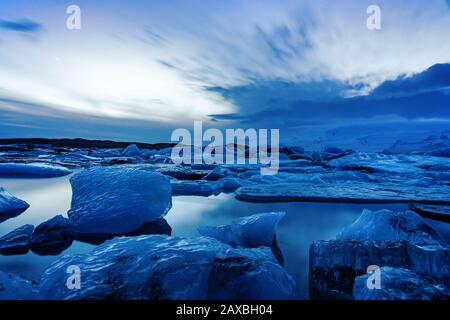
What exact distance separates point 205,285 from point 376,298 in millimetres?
625

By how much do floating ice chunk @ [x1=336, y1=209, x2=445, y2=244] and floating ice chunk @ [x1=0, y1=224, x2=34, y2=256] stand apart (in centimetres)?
203

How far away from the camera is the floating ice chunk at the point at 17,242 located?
5.15 ft

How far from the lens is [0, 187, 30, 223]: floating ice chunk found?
2393 mm

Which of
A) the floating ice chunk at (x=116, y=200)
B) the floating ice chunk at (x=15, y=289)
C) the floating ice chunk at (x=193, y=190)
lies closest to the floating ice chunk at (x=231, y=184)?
the floating ice chunk at (x=193, y=190)

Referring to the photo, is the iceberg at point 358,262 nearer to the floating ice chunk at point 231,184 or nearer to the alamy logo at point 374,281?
the alamy logo at point 374,281

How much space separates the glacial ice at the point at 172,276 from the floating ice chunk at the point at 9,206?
165 centimetres

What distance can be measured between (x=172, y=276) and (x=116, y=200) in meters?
1.38

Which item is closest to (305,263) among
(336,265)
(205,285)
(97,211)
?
(336,265)

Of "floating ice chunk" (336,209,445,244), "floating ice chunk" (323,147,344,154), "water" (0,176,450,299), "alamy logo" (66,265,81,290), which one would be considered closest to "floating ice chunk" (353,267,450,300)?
"water" (0,176,450,299)

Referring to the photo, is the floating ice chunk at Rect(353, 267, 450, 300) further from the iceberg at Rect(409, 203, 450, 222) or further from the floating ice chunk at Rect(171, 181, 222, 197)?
the floating ice chunk at Rect(171, 181, 222, 197)

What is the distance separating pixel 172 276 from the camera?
107 centimetres

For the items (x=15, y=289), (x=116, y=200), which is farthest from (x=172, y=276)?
(x=116, y=200)

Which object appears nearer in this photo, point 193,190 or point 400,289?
point 400,289

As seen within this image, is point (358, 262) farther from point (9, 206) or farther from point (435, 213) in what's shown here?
point (9, 206)
